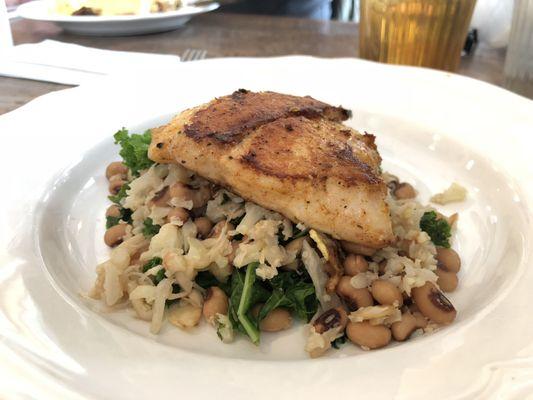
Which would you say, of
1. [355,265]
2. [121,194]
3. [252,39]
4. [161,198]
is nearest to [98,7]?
[252,39]

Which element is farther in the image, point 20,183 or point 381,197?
point 20,183

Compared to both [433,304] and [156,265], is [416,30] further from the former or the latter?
[156,265]

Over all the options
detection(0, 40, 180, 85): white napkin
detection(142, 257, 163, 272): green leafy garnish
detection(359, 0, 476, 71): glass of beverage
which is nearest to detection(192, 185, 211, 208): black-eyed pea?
detection(142, 257, 163, 272): green leafy garnish

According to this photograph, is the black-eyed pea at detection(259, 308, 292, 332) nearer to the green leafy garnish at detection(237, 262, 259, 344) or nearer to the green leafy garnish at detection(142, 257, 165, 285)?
the green leafy garnish at detection(237, 262, 259, 344)

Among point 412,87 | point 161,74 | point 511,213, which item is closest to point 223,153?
point 511,213

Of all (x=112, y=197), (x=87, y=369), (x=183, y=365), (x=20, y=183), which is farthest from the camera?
(x=112, y=197)

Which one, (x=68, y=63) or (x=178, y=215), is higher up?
(x=68, y=63)

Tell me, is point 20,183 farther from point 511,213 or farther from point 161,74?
point 511,213
